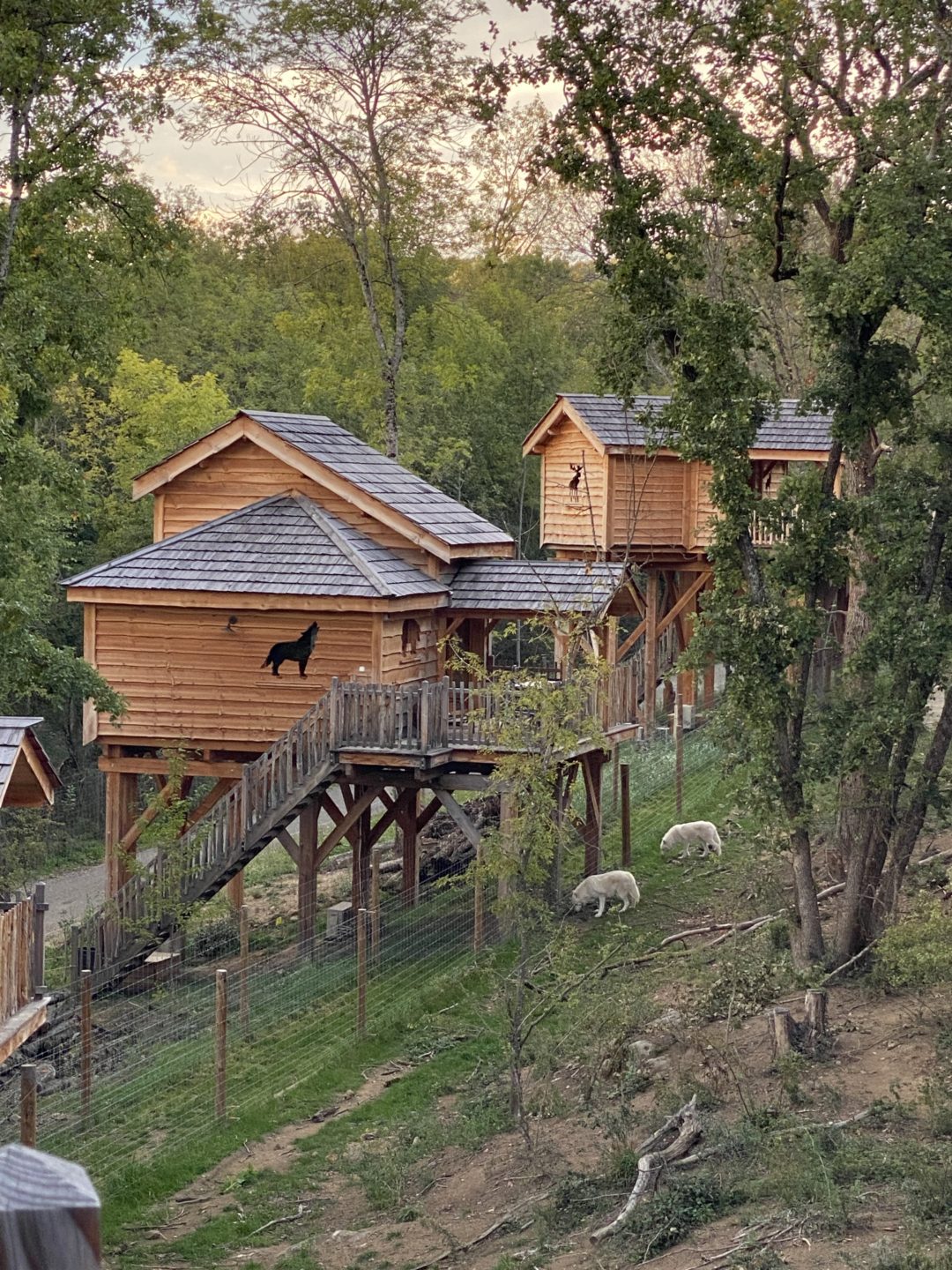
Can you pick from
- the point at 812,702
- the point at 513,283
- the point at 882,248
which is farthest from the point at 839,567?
the point at 513,283

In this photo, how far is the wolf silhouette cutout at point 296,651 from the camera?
966 inches

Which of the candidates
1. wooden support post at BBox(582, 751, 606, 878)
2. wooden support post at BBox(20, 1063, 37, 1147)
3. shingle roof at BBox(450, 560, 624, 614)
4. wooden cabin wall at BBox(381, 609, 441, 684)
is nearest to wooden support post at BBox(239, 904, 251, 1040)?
wooden support post at BBox(20, 1063, 37, 1147)

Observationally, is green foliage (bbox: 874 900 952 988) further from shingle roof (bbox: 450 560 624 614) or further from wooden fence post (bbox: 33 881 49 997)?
shingle roof (bbox: 450 560 624 614)

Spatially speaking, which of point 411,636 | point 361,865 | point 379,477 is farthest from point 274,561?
point 361,865

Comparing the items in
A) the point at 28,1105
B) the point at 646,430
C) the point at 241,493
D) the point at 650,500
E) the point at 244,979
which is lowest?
the point at 244,979

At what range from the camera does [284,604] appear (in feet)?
79.7

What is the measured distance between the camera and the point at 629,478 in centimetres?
3734

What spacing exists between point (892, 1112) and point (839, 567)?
22.5ft

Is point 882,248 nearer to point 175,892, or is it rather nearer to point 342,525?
point 342,525

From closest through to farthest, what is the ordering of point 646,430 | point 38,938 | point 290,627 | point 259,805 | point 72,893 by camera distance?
point 38,938 < point 259,805 < point 290,627 < point 72,893 < point 646,430

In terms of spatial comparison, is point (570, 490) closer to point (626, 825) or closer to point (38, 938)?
point (626, 825)

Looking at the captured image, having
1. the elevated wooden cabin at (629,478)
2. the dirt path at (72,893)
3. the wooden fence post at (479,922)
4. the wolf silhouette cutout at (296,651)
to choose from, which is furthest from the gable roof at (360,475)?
the elevated wooden cabin at (629,478)

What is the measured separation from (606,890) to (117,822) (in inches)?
314

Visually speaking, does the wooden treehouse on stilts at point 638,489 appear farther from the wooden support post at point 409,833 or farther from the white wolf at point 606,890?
the white wolf at point 606,890
